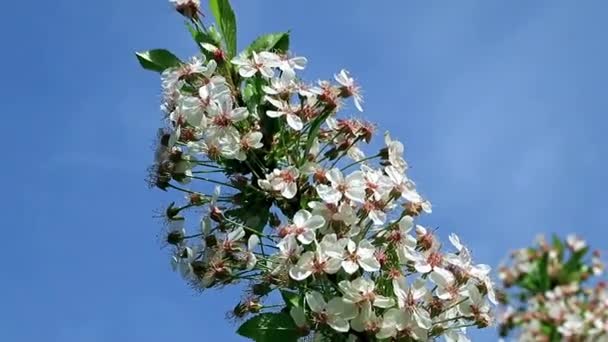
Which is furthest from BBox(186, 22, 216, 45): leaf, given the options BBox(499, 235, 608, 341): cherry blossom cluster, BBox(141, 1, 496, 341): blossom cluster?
BBox(499, 235, 608, 341): cherry blossom cluster

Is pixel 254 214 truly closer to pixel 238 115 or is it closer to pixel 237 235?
pixel 237 235

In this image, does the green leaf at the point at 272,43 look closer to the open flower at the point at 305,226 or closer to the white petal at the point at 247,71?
the white petal at the point at 247,71

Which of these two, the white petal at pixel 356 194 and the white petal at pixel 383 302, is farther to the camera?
the white petal at pixel 356 194

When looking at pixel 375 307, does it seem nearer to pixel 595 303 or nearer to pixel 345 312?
pixel 345 312

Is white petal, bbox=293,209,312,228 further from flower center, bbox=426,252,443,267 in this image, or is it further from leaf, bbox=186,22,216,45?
leaf, bbox=186,22,216,45

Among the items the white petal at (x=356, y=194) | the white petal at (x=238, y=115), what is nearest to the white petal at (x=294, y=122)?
the white petal at (x=238, y=115)

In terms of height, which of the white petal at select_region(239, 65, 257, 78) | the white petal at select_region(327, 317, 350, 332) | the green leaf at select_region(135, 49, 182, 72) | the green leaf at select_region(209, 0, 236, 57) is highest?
the green leaf at select_region(209, 0, 236, 57)
